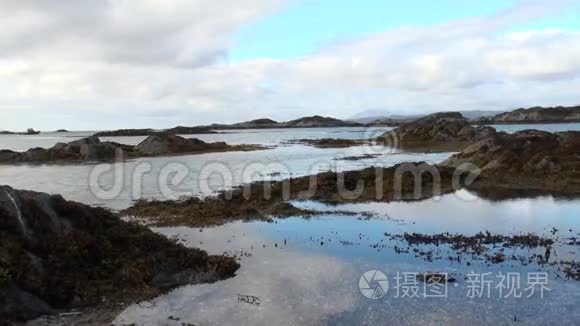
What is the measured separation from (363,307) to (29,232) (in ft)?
33.2

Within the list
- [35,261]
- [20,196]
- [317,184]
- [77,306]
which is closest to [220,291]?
[77,306]

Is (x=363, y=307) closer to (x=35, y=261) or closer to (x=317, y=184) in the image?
(x=35, y=261)

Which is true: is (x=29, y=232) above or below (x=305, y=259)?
above

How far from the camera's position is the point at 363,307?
13.3 meters

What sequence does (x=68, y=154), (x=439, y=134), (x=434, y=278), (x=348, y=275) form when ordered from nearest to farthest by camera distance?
(x=434, y=278)
(x=348, y=275)
(x=68, y=154)
(x=439, y=134)

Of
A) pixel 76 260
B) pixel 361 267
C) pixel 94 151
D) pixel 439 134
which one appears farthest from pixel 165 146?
pixel 361 267

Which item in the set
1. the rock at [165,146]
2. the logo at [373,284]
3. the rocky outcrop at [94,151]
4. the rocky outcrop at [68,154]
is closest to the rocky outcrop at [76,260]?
the logo at [373,284]

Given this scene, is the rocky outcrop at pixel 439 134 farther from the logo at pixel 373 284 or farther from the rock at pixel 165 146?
the logo at pixel 373 284

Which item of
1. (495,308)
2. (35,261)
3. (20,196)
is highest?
(20,196)

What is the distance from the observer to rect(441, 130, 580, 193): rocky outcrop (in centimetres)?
3497

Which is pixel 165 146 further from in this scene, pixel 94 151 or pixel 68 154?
pixel 68 154

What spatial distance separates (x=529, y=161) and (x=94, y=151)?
60.9 metres

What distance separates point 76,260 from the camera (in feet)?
49.2

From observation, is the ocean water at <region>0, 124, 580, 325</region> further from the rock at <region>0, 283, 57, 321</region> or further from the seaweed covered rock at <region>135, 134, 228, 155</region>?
the seaweed covered rock at <region>135, 134, 228, 155</region>
